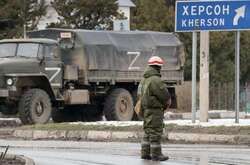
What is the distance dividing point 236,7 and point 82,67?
7415 mm

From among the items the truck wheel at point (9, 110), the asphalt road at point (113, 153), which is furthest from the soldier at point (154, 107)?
the truck wheel at point (9, 110)

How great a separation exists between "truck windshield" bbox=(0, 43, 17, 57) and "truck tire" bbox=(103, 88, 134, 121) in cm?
408

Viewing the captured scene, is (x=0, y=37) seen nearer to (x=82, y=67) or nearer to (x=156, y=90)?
(x=82, y=67)

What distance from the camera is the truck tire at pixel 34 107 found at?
23.3m

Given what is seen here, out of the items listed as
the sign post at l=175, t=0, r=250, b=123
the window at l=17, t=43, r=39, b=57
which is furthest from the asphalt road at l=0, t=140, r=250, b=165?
the window at l=17, t=43, r=39, b=57

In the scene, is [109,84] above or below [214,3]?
below

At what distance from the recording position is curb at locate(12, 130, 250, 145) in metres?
17.4

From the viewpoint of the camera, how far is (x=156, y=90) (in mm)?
13359

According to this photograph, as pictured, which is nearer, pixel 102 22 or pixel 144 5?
pixel 102 22

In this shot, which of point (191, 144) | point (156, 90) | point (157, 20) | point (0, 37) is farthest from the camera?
point (157, 20)

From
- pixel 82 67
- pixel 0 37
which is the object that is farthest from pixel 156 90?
pixel 0 37

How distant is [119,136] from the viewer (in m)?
18.8

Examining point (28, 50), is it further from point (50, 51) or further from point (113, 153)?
point (113, 153)

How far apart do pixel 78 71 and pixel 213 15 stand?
689cm
